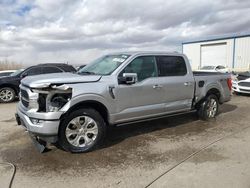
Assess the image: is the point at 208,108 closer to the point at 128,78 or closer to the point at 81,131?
the point at 128,78

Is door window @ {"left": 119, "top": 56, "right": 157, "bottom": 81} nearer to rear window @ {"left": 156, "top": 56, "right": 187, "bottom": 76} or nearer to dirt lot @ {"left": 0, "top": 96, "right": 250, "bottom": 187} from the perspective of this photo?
rear window @ {"left": 156, "top": 56, "right": 187, "bottom": 76}

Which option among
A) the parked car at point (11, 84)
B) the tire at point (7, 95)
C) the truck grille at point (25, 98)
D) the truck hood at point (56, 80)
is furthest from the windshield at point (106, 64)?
the tire at point (7, 95)

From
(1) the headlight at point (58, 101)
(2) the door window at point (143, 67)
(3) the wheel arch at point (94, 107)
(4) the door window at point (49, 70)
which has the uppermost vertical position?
(2) the door window at point (143, 67)

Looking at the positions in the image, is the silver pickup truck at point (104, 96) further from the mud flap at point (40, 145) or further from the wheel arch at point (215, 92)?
the wheel arch at point (215, 92)

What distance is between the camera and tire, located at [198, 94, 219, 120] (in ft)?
23.4

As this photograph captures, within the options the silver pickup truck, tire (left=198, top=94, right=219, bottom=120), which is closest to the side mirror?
the silver pickup truck

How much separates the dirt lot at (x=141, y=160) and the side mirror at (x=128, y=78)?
124cm

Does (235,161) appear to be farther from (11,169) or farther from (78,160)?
(11,169)

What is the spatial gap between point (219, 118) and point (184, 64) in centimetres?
214

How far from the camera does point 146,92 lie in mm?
5609

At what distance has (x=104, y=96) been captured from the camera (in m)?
4.98

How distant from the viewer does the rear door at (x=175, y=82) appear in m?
6.02

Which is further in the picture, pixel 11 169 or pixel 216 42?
pixel 216 42

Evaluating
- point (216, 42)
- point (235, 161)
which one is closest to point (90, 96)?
point (235, 161)
